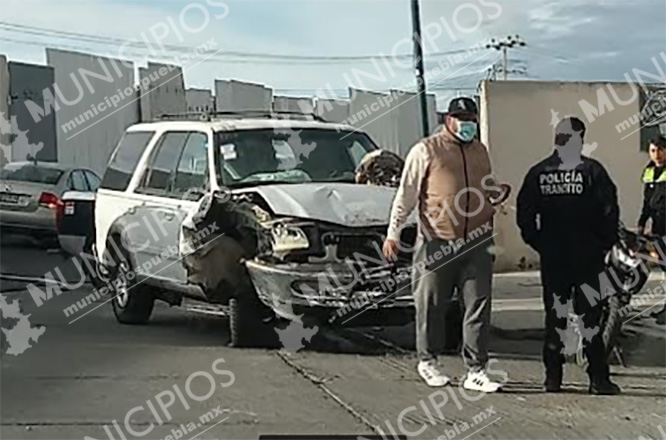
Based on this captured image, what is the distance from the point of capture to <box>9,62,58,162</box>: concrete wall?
74.9 ft

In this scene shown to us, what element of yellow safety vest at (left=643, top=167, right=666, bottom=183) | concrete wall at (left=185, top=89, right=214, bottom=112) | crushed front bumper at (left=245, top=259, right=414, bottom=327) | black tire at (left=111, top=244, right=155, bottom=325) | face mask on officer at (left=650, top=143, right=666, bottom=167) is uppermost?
concrete wall at (left=185, top=89, right=214, bottom=112)

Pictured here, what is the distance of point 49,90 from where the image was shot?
23.6 meters

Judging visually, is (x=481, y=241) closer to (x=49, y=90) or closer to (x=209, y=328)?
(x=209, y=328)

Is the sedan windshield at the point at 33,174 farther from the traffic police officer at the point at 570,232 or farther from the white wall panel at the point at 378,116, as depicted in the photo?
the traffic police officer at the point at 570,232

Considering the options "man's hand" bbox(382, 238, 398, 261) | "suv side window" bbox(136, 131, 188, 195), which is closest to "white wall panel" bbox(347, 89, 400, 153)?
"suv side window" bbox(136, 131, 188, 195)

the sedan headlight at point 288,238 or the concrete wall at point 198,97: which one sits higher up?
the concrete wall at point 198,97

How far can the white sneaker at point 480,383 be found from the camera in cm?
784

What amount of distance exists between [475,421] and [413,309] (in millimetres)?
1924

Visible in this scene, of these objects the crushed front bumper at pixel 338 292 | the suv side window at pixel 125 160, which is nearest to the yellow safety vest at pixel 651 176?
the crushed front bumper at pixel 338 292

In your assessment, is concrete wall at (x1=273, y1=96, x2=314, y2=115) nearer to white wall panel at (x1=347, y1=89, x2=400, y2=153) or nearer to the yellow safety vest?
white wall panel at (x1=347, y1=89, x2=400, y2=153)

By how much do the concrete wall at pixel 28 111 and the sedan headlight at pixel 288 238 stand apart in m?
14.7

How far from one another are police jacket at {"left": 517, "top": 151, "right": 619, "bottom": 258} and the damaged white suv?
1395mm

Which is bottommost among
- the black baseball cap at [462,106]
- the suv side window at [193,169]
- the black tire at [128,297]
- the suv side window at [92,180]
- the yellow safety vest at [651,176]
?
the black tire at [128,297]

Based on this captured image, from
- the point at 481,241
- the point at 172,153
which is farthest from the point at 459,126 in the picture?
the point at 172,153
